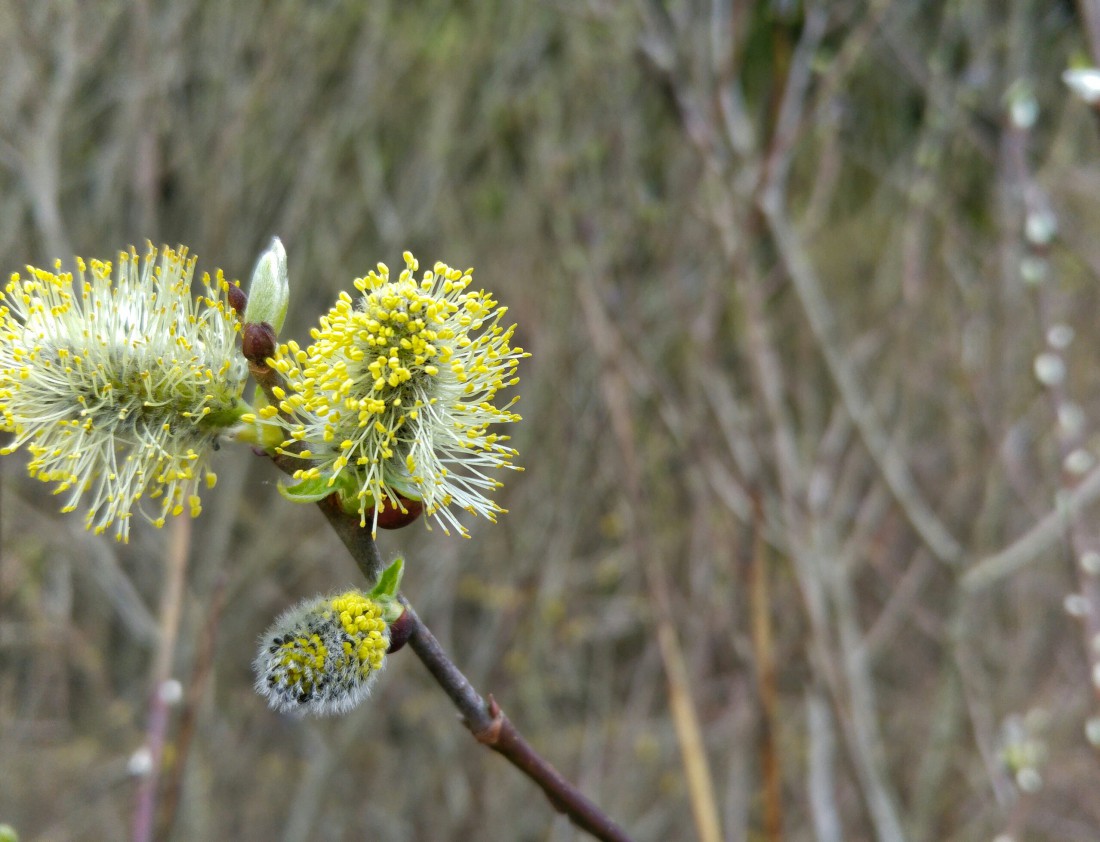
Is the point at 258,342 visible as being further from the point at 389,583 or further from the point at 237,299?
the point at 389,583

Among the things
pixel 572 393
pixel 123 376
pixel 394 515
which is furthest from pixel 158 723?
pixel 572 393

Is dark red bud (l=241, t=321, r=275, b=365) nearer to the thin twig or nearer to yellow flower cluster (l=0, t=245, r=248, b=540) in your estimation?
yellow flower cluster (l=0, t=245, r=248, b=540)

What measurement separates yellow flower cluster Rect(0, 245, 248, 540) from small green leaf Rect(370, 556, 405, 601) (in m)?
0.24

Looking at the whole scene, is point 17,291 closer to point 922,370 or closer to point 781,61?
point 781,61

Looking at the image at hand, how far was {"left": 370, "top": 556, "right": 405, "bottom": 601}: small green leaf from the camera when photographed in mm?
723

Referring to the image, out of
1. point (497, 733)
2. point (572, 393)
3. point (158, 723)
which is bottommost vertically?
point (572, 393)

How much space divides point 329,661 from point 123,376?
403mm

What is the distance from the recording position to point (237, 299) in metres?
0.78

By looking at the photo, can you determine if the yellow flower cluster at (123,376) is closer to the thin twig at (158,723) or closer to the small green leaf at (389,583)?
the small green leaf at (389,583)

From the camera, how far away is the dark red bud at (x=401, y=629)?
0.71 metres

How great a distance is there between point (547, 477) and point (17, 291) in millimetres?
2677

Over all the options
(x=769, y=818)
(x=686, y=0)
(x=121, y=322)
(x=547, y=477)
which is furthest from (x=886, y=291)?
(x=121, y=322)

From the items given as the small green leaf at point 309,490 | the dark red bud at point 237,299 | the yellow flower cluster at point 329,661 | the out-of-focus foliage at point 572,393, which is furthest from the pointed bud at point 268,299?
the out-of-focus foliage at point 572,393

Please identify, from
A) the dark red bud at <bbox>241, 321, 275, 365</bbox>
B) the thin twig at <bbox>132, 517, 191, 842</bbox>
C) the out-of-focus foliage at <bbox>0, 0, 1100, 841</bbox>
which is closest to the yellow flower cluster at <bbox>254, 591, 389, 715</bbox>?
the dark red bud at <bbox>241, 321, 275, 365</bbox>
